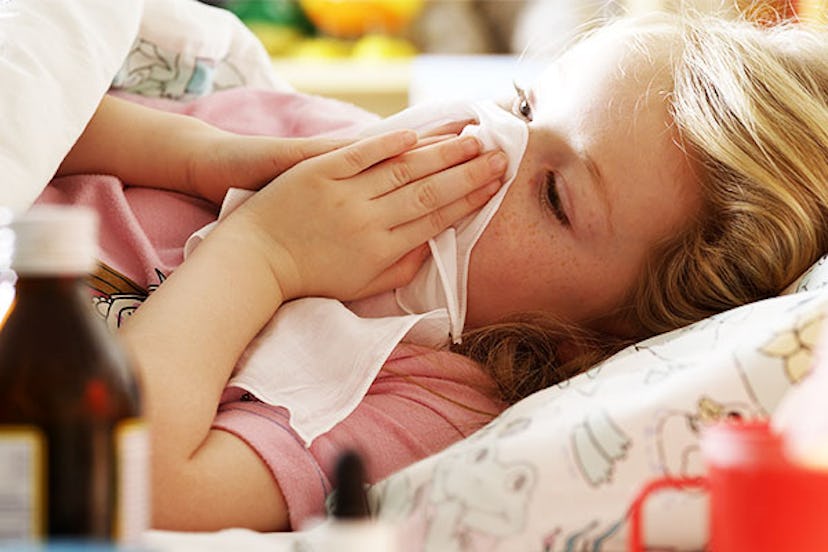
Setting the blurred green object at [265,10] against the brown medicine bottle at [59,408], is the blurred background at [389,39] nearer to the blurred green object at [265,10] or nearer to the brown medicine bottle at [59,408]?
the blurred green object at [265,10]

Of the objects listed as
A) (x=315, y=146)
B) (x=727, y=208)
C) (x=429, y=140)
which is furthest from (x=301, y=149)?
(x=727, y=208)

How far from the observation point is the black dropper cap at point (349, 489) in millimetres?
492

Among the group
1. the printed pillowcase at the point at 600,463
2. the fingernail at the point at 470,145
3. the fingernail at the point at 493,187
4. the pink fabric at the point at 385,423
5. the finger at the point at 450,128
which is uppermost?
the finger at the point at 450,128

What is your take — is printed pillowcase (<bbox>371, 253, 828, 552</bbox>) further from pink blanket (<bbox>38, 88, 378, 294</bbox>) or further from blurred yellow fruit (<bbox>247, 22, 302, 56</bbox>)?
blurred yellow fruit (<bbox>247, 22, 302, 56</bbox>)

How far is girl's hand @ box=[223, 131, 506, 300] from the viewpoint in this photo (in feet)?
3.39

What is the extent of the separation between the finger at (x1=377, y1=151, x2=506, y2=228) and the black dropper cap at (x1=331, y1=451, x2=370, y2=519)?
A: 0.57 meters

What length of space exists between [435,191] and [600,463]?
400mm

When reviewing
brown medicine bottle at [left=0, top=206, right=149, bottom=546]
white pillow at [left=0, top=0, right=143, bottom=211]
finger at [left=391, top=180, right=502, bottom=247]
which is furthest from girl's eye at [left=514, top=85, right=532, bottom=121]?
brown medicine bottle at [left=0, top=206, right=149, bottom=546]

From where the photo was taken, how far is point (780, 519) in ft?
1.84

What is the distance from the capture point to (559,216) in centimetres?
109

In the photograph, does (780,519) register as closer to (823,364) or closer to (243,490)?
(823,364)

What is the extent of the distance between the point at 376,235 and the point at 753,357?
0.40 metres

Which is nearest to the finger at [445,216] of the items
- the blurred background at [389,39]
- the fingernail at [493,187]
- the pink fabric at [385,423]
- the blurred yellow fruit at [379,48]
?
the fingernail at [493,187]

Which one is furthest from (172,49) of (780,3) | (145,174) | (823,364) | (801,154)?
(780,3)
